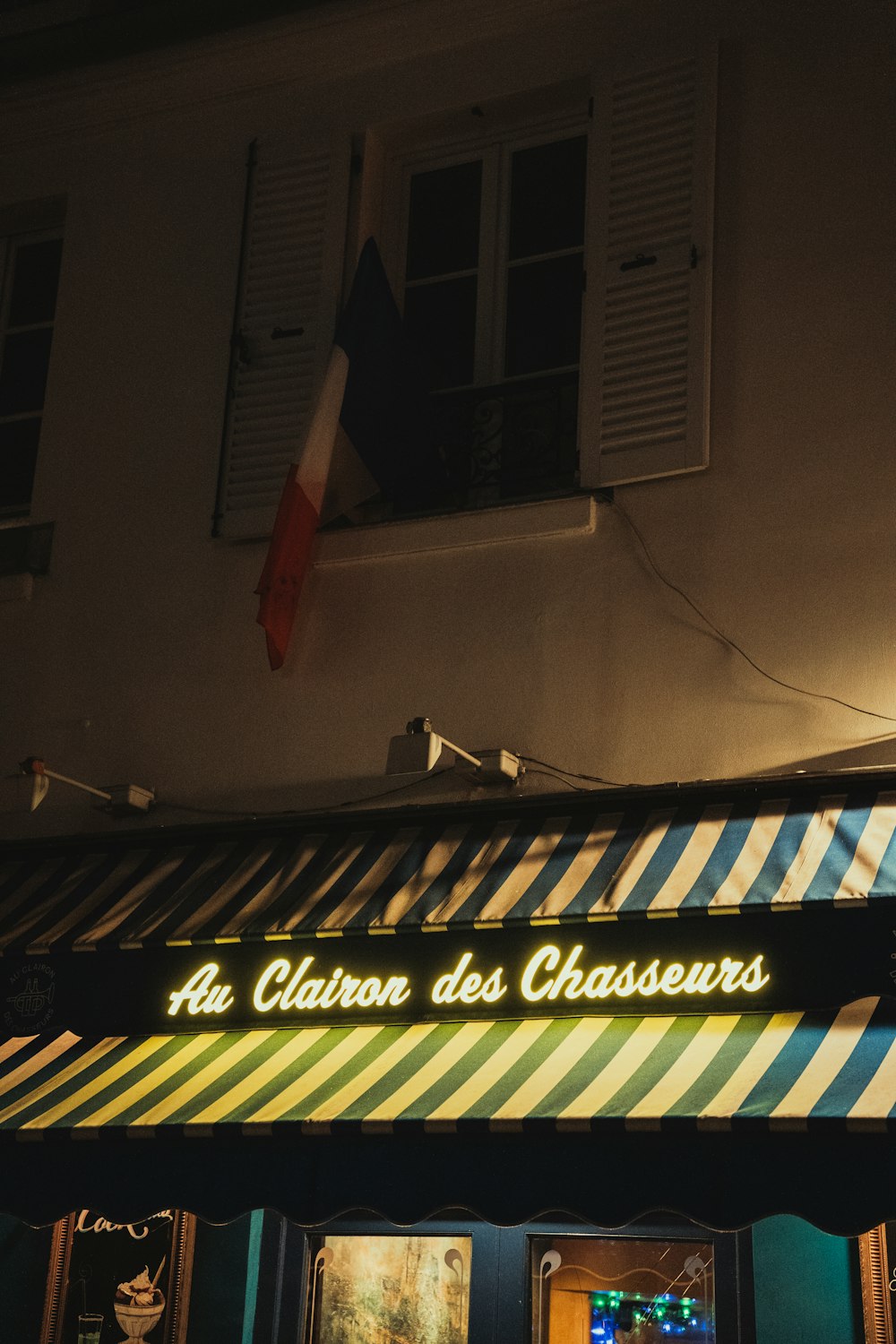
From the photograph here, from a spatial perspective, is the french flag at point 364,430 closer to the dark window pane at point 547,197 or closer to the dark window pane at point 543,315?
the dark window pane at point 543,315

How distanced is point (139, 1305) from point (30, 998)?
5.15 ft

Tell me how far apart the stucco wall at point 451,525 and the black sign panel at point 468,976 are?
76cm

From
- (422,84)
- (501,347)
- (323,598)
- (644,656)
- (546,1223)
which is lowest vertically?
(546,1223)

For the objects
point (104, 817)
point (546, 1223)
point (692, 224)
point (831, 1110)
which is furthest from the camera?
point (104, 817)

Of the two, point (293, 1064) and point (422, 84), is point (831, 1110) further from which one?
point (422, 84)

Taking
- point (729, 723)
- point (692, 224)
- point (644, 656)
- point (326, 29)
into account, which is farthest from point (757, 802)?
point (326, 29)

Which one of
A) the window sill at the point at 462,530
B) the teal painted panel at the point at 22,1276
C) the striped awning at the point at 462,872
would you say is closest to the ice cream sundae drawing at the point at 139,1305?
the teal painted panel at the point at 22,1276

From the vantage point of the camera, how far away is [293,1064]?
5.96m

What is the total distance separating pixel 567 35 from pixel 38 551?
375 cm

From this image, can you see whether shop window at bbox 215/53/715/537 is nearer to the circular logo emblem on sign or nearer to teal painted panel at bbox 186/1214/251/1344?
the circular logo emblem on sign

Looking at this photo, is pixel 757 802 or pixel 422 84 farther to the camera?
pixel 422 84

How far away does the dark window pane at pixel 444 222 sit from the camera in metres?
7.88

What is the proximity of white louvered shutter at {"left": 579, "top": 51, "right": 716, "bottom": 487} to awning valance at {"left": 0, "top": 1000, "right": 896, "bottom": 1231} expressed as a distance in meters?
2.57

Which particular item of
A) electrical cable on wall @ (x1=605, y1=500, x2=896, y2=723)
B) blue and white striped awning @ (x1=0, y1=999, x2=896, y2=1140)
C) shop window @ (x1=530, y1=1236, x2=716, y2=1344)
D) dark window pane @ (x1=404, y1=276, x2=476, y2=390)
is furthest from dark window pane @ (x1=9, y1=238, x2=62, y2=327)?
shop window @ (x1=530, y1=1236, x2=716, y2=1344)
